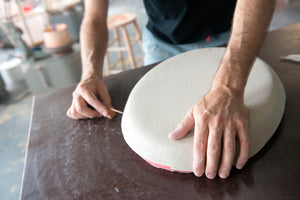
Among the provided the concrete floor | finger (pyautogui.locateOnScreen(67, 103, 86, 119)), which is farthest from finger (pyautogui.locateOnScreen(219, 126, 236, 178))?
the concrete floor

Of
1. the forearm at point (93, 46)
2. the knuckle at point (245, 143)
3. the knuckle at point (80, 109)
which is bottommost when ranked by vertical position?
the knuckle at point (80, 109)

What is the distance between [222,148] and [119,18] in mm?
2249

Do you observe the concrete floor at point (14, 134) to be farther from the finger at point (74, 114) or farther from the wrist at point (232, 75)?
the wrist at point (232, 75)

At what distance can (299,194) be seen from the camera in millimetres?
532

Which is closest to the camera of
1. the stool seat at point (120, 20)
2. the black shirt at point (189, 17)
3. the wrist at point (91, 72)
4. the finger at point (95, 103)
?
the finger at point (95, 103)

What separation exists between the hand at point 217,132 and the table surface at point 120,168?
5cm

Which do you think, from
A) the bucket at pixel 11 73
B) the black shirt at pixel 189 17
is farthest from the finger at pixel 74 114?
the bucket at pixel 11 73

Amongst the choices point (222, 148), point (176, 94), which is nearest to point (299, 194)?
point (222, 148)

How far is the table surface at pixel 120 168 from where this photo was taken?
1.90ft

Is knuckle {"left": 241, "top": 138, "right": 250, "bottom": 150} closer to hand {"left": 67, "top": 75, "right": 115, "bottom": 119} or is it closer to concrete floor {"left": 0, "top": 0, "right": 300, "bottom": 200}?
hand {"left": 67, "top": 75, "right": 115, "bottom": 119}

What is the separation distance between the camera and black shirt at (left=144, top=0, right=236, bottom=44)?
3.86 ft

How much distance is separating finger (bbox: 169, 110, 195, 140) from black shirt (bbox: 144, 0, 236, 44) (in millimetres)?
762

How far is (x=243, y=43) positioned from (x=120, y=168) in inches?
21.4

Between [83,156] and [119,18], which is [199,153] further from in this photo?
[119,18]
